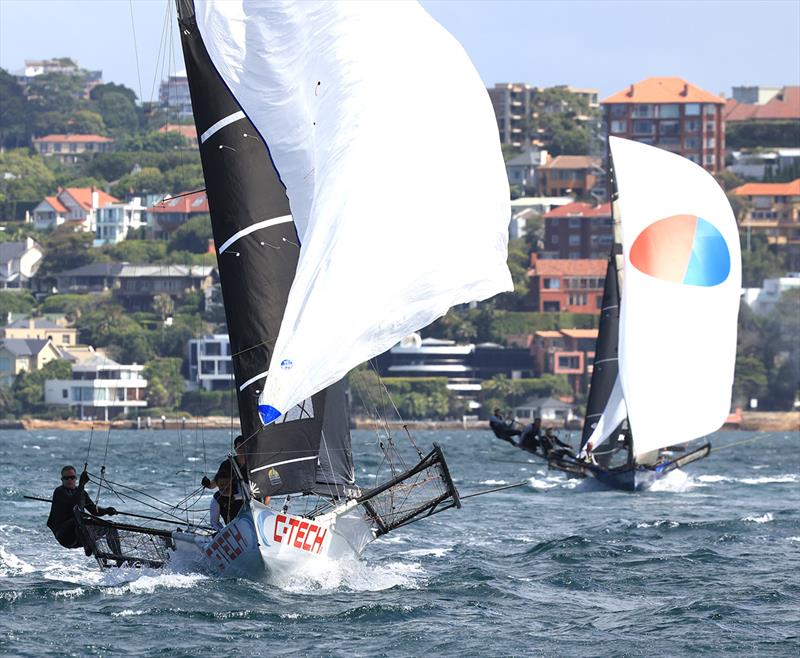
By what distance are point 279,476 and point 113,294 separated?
409 feet

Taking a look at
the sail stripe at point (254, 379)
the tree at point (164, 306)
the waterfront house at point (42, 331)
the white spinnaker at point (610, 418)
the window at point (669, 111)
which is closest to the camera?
the sail stripe at point (254, 379)

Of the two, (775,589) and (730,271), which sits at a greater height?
(730,271)

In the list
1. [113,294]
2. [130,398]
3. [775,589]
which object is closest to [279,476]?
[775,589]

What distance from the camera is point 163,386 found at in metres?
122

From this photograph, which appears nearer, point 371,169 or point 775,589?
point 371,169

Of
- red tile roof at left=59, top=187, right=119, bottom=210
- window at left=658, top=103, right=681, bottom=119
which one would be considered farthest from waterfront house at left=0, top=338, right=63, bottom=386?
window at left=658, top=103, right=681, bottom=119

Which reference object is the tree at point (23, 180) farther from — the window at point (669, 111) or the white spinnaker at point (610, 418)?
the white spinnaker at point (610, 418)

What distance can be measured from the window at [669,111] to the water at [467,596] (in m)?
138

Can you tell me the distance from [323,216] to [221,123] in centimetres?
208

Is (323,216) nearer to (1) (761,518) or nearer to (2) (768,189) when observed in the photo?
(1) (761,518)

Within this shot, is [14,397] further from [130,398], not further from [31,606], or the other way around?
[31,606]

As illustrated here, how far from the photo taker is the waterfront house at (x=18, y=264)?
507 feet

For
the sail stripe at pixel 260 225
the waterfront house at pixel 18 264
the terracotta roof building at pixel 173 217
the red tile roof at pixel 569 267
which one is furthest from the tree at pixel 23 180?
the sail stripe at pixel 260 225

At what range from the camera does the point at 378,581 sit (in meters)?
19.9
